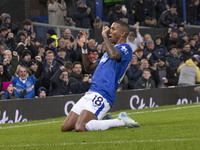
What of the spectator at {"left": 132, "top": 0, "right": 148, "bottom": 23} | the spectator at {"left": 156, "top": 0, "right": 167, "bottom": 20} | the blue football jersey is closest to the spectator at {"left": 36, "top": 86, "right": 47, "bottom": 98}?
the blue football jersey

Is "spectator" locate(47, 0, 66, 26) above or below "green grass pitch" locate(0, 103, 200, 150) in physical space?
above

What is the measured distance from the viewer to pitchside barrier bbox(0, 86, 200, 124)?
1333 centimetres

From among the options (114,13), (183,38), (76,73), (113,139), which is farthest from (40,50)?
(113,139)

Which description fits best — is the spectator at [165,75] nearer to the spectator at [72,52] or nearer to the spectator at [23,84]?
the spectator at [72,52]

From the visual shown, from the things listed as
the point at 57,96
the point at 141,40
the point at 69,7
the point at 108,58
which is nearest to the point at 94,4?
the point at 69,7

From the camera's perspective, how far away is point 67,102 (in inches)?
570

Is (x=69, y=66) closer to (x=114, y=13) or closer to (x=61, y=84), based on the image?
(x=61, y=84)

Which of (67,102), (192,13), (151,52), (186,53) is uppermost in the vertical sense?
(192,13)

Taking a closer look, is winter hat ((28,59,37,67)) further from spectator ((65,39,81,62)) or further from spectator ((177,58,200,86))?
spectator ((177,58,200,86))

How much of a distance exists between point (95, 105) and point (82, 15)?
11.5 m

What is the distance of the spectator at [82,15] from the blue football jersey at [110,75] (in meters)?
10.9

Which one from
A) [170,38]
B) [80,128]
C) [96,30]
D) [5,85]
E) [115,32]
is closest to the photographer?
[80,128]

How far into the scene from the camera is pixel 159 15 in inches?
987

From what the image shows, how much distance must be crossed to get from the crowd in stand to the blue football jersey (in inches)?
189
